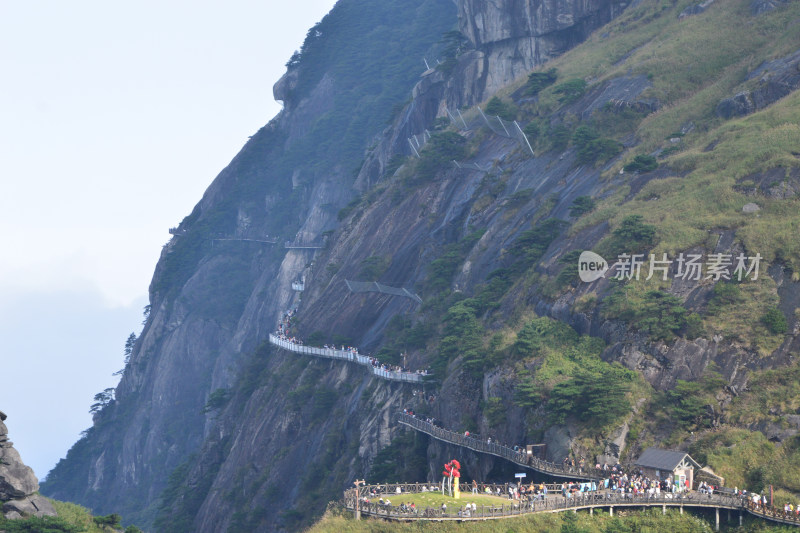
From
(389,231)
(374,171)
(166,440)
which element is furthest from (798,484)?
(166,440)

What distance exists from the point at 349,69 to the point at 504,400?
412ft

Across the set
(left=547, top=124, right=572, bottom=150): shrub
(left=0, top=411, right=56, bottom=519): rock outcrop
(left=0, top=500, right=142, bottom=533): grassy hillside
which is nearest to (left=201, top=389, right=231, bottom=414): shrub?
(left=547, top=124, right=572, bottom=150): shrub

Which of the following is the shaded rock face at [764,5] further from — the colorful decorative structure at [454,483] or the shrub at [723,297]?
the colorful decorative structure at [454,483]

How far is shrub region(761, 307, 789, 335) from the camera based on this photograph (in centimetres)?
5966

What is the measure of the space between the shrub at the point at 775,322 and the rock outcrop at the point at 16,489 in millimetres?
40383

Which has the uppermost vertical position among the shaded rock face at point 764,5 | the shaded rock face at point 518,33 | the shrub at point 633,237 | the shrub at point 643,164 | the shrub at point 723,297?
the shaded rock face at point 518,33

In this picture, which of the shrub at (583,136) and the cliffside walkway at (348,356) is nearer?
the cliffside walkway at (348,356)

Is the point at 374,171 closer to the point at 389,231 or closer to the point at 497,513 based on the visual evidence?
the point at 389,231

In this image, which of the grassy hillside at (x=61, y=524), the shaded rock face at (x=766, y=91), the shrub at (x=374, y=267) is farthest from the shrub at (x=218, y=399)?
the shaded rock face at (x=766, y=91)

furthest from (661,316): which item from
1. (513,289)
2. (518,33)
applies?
(518,33)

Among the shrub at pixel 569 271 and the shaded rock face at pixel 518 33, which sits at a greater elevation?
the shaded rock face at pixel 518 33

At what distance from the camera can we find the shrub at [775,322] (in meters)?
59.7

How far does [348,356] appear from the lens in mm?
91062

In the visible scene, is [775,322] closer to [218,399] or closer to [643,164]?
[643,164]
